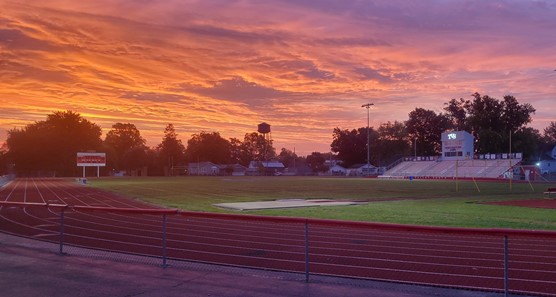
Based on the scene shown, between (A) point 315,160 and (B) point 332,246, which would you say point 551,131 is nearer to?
(A) point 315,160

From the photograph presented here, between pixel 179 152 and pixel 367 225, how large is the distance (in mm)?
154567

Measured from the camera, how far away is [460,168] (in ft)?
277

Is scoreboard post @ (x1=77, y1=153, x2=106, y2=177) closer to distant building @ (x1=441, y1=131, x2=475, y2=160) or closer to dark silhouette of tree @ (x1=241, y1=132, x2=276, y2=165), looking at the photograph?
distant building @ (x1=441, y1=131, x2=475, y2=160)

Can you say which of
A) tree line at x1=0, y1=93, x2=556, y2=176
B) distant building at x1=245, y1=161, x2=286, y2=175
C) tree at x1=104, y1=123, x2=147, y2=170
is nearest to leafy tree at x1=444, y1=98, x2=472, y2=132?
tree line at x1=0, y1=93, x2=556, y2=176

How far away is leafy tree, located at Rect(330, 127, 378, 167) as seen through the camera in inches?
5694

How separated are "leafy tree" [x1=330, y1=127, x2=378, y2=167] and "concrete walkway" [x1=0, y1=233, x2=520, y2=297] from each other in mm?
137340

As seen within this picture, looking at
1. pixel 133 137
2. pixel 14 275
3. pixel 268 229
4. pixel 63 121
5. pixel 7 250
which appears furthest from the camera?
pixel 133 137

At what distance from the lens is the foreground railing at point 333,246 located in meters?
8.20

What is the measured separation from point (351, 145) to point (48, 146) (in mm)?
77926

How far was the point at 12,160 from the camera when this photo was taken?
115 m

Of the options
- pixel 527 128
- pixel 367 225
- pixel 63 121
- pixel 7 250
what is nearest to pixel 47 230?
pixel 7 250

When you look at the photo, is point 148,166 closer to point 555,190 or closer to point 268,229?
point 555,190

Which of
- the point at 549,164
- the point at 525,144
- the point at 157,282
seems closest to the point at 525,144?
the point at 525,144

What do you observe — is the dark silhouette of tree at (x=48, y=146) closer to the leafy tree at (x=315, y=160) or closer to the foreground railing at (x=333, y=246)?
the leafy tree at (x=315, y=160)
